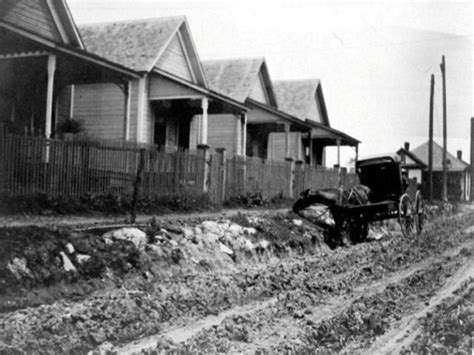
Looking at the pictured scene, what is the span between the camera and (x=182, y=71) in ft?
68.0

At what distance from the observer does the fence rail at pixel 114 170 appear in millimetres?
9719

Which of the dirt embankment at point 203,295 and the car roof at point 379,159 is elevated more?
the car roof at point 379,159

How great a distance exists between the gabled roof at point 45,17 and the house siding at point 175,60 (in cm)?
350

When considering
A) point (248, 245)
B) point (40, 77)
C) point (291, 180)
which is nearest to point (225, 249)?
point (248, 245)

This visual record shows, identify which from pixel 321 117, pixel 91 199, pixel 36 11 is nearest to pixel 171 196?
pixel 91 199

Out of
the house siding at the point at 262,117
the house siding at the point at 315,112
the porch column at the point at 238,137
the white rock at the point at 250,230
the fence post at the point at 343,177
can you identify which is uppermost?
the house siding at the point at 315,112

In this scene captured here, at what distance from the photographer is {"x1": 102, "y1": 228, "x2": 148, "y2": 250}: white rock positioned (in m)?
8.47

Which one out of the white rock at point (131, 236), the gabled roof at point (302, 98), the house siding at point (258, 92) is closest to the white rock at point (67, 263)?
the white rock at point (131, 236)

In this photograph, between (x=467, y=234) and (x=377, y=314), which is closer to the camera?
(x=377, y=314)

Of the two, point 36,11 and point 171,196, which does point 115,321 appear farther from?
point 36,11

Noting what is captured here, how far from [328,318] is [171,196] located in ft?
25.7

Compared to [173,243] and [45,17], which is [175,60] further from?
[173,243]

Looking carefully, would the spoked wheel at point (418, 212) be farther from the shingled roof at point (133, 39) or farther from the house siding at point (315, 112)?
the house siding at point (315, 112)

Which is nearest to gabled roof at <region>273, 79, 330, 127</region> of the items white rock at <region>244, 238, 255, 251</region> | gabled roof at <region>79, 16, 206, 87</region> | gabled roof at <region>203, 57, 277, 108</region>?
gabled roof at <region>203, 57, 277, 108</region>
